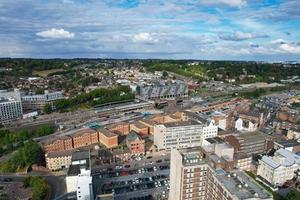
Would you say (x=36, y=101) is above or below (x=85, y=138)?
above

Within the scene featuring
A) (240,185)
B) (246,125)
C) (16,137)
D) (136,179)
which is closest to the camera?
(240,185)

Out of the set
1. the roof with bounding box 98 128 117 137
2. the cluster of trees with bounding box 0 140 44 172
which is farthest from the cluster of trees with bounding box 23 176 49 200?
the roof with bounding box 98 128 117 137

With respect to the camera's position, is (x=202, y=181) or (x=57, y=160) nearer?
(x=202, y=181)

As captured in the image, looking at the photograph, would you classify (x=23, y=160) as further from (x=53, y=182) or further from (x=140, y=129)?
(x=140, y=129)

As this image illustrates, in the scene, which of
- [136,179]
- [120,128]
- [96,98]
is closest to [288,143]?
[136,179]

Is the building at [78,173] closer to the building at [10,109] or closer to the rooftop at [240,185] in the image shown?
the rooftop at [240,185]

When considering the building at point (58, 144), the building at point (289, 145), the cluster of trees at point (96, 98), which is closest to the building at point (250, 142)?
the building at point (289, 145)

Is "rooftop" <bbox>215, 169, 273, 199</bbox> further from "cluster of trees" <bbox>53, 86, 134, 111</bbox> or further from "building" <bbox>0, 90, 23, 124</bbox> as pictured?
"cluster of trees" <bbox>53, 86, 134, 111</bbox>
